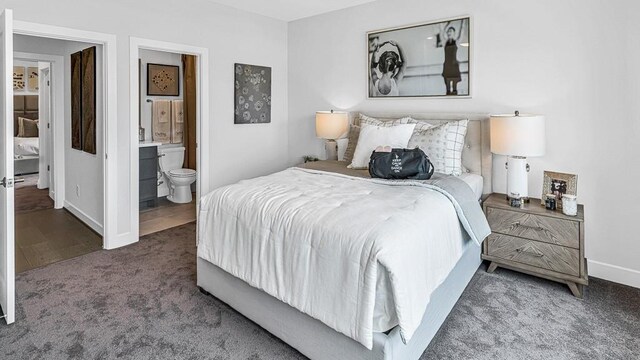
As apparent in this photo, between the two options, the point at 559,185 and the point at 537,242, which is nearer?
the point at 537,242

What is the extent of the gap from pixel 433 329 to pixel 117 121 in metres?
3.19

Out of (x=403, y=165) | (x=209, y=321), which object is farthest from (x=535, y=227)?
(x=209, y=321)

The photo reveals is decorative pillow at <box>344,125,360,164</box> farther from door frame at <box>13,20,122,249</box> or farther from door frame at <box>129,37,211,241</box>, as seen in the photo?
door frame at <box>13,20,122,249</box>

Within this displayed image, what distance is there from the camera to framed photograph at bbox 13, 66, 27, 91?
301 inches

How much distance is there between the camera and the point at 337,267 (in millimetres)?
1707

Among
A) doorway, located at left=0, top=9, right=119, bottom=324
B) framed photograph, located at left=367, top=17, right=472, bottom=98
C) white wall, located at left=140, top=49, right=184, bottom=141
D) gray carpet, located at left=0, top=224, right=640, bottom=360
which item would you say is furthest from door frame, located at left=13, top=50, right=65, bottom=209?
framed photograph, located at left=367, top=17, right=472, bottom=98

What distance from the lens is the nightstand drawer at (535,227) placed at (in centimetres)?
262

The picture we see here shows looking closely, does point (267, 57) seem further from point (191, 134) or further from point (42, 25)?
Result: point (42, 25)

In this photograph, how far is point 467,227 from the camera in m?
2.30

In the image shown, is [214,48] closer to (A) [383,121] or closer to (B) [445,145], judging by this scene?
(A) [383,121]

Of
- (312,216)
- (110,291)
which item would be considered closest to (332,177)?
(312,216)

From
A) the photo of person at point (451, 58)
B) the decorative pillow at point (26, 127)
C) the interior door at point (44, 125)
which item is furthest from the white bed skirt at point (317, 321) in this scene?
the decorative pillow at point (26, 127)

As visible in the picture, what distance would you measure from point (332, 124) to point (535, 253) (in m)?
2.30

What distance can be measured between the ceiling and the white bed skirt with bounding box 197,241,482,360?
2.85m
